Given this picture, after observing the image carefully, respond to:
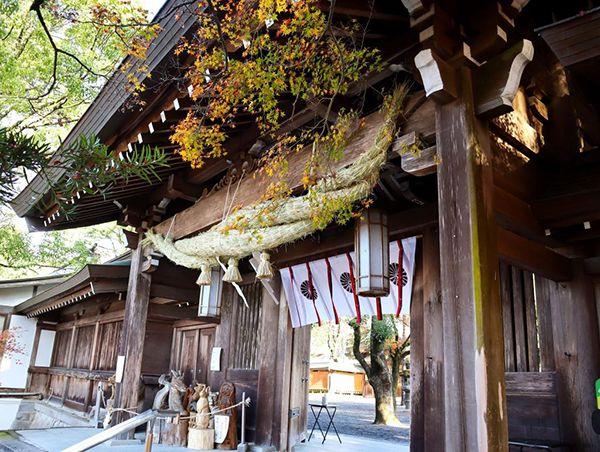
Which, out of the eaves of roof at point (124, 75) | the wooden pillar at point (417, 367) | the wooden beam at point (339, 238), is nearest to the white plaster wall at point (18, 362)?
the eaves of roof at point (124, 75)

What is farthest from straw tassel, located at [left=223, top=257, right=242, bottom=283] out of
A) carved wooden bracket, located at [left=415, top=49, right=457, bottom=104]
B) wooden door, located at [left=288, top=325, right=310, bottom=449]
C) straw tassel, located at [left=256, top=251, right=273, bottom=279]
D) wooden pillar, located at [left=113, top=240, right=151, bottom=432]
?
carved wooden bracket, located at [left=415, top=49, right=457, bottom=104]

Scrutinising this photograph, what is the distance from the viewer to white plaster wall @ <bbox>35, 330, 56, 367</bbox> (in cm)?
1598

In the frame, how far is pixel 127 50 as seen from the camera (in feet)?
15.9

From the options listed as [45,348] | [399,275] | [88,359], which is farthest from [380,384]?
[45,348]

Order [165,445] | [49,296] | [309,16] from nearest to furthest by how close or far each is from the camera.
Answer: [309,16] < [165,445] < [49,296]

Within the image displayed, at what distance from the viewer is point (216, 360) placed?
7.96 meters

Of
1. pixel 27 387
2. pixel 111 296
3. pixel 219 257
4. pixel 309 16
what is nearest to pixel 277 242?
pixel 219 257

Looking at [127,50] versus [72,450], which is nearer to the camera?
[72,450]

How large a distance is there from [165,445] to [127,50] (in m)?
5.66

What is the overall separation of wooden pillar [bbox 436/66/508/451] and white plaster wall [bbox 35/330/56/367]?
54.5 ft

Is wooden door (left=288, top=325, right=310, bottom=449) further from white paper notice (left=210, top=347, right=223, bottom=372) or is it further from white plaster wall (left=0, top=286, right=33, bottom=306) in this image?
white plaster wall (left=0, top=286, right=33, bottom=306)

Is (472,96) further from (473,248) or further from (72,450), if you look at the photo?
(72,450)

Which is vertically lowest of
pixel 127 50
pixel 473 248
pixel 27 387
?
pixel 27 387

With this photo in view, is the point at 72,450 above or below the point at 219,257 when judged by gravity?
below
